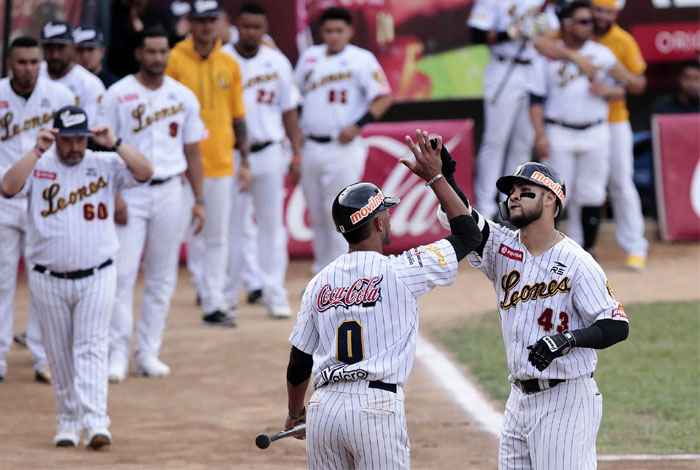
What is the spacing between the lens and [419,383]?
8297 mm

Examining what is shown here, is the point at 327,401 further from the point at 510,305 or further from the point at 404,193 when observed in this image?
the point at 404,193

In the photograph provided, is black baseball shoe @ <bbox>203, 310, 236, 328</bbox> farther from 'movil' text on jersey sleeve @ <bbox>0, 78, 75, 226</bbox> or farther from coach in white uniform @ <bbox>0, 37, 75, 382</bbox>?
'movil' text on jersey sleeve @ <bbox>0, 78, 75, 226</bbox>

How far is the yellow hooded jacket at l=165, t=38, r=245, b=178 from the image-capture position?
30.3ft

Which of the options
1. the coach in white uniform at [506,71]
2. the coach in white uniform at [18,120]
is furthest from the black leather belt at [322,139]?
the coach in white uniform at [18,120]

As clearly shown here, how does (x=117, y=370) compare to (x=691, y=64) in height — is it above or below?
below

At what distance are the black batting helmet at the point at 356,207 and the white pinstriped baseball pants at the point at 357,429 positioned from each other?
64cm

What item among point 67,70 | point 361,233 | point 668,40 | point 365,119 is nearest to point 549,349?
point 361,233

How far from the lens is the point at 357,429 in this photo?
446 cm

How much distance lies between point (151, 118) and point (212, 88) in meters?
1.21

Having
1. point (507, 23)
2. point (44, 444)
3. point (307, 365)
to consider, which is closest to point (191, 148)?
point (44, 444)

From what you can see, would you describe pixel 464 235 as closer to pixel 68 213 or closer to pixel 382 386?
pixel 382 386

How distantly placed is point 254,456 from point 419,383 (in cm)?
191

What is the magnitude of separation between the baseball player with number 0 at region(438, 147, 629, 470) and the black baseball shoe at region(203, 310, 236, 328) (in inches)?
203

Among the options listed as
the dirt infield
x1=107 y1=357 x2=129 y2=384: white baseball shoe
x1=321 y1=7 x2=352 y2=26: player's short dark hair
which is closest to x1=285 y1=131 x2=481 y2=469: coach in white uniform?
the dirt infield
